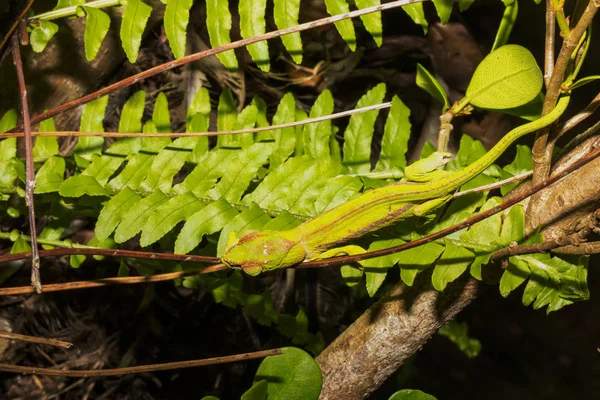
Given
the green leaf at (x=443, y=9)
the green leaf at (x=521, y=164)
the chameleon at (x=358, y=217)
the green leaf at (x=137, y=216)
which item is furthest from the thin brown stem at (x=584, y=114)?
the green leaf at (x=137, y=216)

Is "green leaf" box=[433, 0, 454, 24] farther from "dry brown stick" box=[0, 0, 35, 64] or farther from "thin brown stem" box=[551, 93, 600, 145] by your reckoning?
"dry brown stick" box=[0, 0, 35, 64]

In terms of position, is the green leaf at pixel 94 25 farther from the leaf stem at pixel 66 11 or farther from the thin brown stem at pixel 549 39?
the thin brown stem at pixel 549 39

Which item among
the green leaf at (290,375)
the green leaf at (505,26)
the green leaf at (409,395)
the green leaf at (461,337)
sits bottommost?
the green leaf at (461,337)

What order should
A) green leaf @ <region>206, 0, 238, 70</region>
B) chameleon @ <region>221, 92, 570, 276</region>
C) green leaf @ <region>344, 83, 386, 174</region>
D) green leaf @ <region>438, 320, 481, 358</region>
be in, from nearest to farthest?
chameleon @ <region>221, 92, 570, 276</region> < green leaf @ <region>206, 0, 238, 70</region> < green leaf @ <region>344, 83, 386, 174</region> < green leaf @ <region>438, 320, 481, 358</region>

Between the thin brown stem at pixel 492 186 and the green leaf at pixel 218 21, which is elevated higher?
the green leaf at pixel 218 21

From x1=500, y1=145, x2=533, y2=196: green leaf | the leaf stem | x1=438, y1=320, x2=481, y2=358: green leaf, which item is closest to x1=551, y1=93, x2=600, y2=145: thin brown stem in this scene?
x1=500, y1=145, x2=533, y2=196: green leaf

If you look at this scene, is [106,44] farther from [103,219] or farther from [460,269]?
[460,269]
